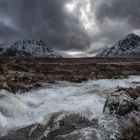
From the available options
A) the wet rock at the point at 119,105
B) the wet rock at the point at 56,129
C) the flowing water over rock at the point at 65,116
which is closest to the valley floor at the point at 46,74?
the flowing water over rock at the point at 65,116

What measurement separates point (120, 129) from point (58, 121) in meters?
4.07

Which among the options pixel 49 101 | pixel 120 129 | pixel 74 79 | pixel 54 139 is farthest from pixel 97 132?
pixel 74 79

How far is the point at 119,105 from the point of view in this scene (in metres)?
18.5

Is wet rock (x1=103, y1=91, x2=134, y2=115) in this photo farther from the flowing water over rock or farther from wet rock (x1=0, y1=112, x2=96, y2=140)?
wet rock (x1=0, y1=112, x2=96, y2=140)

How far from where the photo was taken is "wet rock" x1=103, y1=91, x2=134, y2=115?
59.9ft

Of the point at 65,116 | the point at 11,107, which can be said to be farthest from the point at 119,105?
the point at 11,107

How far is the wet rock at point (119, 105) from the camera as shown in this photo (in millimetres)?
18266

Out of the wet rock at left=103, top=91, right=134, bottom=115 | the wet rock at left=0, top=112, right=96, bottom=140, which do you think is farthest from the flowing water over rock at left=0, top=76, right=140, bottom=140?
the wet rock at left=103, top=91, right=134, bottom=115

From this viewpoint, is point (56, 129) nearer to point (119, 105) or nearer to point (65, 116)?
point (65, 116)

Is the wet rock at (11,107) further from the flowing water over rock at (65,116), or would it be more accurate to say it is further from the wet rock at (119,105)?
the wet rock at (119,105)

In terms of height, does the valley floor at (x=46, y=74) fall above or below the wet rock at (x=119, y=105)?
below

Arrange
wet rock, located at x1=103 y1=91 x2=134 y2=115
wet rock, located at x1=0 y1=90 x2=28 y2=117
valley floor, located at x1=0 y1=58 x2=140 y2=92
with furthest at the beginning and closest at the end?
1. valley floor, located at x1=0 y1=58 x2=140 y2=92
2. wet rock, located at x1=0 y1=90 x2=28 y2=117
3. wet rock, located at x1=103 y1=91 x2=134 y2=115

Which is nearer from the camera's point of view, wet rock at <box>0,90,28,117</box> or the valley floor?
wet rock at <box>0,90,28,117</box>

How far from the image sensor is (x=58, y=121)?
18.6 meters
